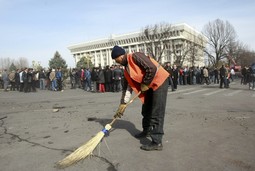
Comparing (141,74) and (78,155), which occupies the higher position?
(141,74)

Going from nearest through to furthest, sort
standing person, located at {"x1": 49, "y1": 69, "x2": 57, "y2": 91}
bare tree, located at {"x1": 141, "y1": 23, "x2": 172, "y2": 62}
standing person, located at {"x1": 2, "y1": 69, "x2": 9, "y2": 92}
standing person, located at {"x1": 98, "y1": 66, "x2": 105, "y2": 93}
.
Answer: standing person, located at {"x1": 98, "y1": 66, "x2": 105, "y2": 93} < standing person, located at {"x1": 49, "y1": 69, "x2": 57, "y2": 91} < standing person, located at {"x1": 2, "y1": 69, "x2": 9, "y2": 92} < bare tree, located at {"x1": 141, "y1": 23, "x2": 172, "y2": 62}

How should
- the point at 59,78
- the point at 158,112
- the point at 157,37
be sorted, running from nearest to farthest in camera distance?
1. the point at 158,112
2. the point at 59,78
3. the point at 157,37

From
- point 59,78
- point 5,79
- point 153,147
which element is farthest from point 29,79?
point 153,147

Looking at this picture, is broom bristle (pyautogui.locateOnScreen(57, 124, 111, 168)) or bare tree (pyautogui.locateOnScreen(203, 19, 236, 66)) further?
bare tree (pyautogui.locateOnScreen(203, 19, 236, 66))

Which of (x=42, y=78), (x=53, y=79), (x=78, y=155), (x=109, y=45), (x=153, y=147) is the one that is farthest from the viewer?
(x=109, y=45)

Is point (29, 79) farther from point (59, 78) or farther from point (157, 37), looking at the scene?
point (157, 37)

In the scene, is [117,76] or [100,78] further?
[100,78]

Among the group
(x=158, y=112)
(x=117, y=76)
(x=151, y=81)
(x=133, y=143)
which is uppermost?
(x=117, y=76)

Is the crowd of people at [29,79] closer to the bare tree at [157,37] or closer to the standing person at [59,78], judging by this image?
the standing person at [59,78]

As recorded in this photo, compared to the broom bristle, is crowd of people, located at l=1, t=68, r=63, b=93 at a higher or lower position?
higher

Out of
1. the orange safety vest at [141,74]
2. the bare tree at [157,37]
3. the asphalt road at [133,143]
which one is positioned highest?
the bare tree at [157,37]

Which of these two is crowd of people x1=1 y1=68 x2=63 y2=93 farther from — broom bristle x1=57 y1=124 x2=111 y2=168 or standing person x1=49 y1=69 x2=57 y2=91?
broom bristle x1=57 y1=124 x2=111 y2=168

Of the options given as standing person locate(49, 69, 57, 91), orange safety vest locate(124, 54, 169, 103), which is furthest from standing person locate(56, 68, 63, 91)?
orange safety vest locate(124, 54, 169, 103)

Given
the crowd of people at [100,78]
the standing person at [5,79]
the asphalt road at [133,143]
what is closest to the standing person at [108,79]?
the crowd of people at [100,78]
